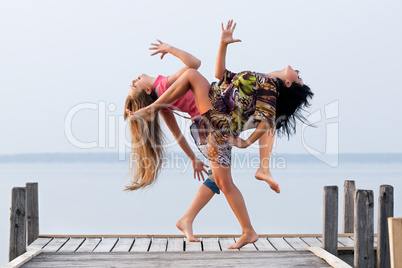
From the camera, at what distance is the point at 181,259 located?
5.77m

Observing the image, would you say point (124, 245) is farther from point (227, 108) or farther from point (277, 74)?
point (277, 74)

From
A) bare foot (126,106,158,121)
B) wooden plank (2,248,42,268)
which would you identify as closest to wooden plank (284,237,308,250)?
bare foot (126,106,158,121)

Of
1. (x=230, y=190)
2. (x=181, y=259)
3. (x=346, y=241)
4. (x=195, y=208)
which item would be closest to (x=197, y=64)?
(x=230, y=190)

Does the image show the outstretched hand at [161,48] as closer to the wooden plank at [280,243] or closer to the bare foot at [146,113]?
the bare foot at [146,113]

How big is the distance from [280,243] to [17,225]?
3088 millimetres

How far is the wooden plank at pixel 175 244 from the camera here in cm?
638

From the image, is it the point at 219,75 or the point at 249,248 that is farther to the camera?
the point at 249,248

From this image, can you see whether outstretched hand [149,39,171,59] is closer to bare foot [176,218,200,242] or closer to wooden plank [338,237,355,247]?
bare foot [176,218,200,242]

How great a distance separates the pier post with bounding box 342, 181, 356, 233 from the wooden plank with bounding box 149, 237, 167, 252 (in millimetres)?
2600

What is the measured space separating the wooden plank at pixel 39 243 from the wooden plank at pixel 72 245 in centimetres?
26

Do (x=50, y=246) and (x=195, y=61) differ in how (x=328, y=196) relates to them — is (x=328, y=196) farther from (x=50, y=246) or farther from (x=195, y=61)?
(x=50, y=246)

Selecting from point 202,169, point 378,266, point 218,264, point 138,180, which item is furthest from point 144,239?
point 378,266

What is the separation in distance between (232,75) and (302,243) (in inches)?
91.9

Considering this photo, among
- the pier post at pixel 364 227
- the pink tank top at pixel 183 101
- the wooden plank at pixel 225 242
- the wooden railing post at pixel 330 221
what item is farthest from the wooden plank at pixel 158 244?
the pier post at pixel 364 227
